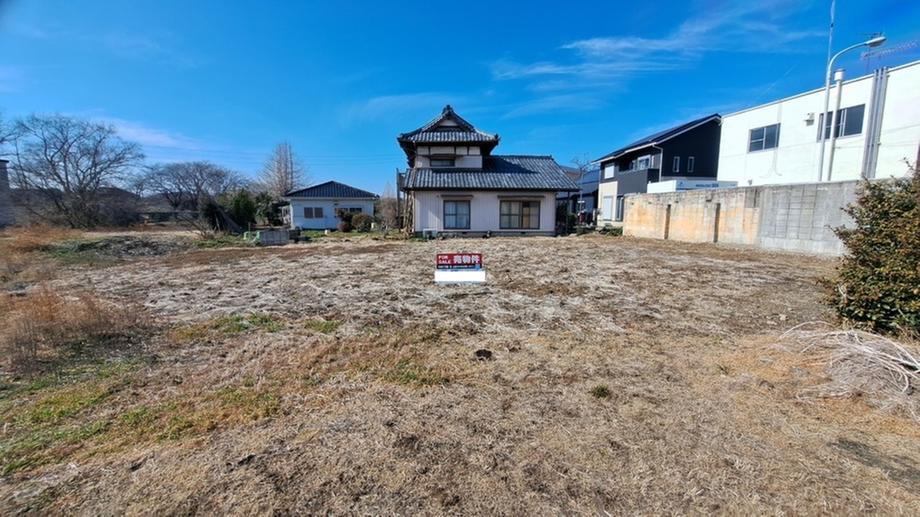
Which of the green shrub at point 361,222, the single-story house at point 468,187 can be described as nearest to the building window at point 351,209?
the green shrub at point 361,222

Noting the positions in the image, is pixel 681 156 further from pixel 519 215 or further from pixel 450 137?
pixel 450 137

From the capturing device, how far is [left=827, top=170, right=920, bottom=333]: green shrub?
123 inches

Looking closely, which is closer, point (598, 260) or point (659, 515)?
point (659, 515)

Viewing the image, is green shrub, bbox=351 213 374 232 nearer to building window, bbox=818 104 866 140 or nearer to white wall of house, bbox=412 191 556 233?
white wall of house, bbox=412 191 556 233

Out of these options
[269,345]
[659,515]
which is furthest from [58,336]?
[659,515]

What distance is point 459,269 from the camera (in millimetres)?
6715

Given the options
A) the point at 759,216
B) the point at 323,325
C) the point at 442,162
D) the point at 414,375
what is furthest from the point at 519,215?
the point at 414,375

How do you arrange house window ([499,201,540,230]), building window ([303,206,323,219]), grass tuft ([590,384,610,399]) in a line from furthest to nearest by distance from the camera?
building window ([303,206,323,219])
house window ([499,201,540,230])
grass tuft ([590,384,610,399])

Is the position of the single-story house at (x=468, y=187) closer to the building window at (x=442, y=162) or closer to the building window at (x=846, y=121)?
the building window at (x=442, y=162)

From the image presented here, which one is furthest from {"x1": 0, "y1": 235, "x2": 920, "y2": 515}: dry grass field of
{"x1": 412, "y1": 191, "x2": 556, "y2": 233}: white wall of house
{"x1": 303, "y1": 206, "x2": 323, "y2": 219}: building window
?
{"x1": 303, "y1": 206, "x2": 323, "y2": 219}: building window

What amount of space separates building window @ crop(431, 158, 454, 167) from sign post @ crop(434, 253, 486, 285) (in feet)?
40.7

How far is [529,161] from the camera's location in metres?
19.4

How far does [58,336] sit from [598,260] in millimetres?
9750

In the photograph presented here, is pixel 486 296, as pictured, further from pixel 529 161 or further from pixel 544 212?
pixel 529 161
